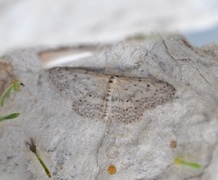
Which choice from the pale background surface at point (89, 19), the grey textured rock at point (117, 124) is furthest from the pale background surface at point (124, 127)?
the pale background surface at point (89, 19)

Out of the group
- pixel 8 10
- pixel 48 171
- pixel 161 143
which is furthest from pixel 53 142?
pixel 8 10

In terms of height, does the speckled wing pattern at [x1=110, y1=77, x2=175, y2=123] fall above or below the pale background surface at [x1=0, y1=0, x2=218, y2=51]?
below

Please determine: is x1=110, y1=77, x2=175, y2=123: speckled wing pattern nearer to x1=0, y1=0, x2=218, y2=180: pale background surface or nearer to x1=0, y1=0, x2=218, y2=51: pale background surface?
x1=0, y1=0, x2=218, y2=180: pale background surface

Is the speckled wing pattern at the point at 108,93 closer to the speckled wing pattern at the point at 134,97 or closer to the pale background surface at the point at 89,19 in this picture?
the speckled wing pattern at the point at 134,97

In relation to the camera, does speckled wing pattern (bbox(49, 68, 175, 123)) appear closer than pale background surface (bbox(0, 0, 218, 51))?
No

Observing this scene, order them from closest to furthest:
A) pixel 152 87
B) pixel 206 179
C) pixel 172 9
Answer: pixel 172 9, pixel 206 179, pixel 152 87

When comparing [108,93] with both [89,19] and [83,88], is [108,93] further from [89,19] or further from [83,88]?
[89,19]

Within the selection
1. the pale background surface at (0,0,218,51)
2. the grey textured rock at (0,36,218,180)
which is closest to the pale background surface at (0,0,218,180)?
the grey textured rock at (0,36,218,180)

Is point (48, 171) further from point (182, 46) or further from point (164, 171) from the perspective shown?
point (182, 46)
